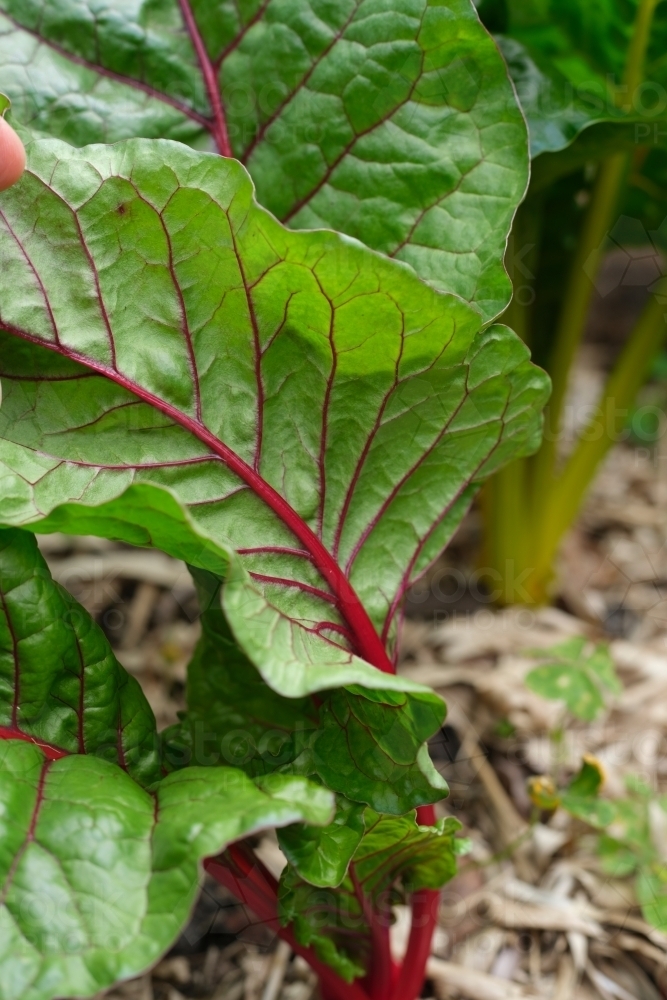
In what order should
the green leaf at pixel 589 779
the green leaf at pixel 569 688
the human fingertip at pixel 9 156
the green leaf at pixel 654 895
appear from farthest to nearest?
the green leaf at pixel 569 688 → the green leaf at pixel 589 779 → the green leaf at pixel 654 895 → the human fingertip at pixel 9 156

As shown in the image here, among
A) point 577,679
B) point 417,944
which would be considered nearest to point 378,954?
point 417,944

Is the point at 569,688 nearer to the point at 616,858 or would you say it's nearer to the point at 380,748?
the point at 616,858

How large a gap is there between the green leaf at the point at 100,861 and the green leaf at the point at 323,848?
4.2 inches

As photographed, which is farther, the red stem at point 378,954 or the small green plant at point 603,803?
the small green plant at point 603,803

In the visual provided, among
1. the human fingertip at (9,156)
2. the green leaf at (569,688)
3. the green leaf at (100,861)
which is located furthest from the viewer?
the green leaf at (569,688)

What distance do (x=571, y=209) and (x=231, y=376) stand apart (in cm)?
97

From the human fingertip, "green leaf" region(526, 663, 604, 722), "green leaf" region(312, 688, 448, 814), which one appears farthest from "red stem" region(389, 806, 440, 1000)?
the human fingertip

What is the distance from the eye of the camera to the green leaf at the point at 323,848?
813mm

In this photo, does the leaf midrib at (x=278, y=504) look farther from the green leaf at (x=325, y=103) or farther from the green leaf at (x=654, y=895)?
the green leaf at (x=654, y=895)

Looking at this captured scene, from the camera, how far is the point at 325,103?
1006mm

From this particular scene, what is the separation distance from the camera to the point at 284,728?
101cm

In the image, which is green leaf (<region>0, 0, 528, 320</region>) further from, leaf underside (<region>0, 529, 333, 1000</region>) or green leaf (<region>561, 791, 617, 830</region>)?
green leaf (<region>561, 791, 617, 830</region>)

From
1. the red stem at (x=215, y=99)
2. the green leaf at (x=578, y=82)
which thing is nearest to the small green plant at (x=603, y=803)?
the green leaf at (x=578, y=82)

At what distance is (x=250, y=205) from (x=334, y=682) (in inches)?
17.8
